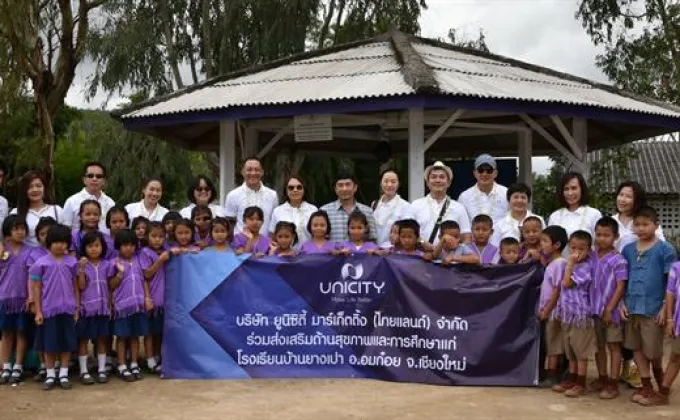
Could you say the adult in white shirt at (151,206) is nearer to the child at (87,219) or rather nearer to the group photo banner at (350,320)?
the child at (87,219)

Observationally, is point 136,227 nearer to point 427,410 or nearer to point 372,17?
point 427,410

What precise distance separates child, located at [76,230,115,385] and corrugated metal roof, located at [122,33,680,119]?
11.1 ft

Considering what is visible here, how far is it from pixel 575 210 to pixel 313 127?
165 inches

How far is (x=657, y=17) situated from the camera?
61.3 ft

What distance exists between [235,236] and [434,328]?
2.06 metres

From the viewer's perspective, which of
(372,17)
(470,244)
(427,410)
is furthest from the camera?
(372,17)

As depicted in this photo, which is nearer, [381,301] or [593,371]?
[381,301]

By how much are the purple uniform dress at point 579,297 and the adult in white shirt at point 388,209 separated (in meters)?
1.70

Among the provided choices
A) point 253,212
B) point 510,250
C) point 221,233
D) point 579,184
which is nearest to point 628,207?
point 579,184

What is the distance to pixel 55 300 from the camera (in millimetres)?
6328

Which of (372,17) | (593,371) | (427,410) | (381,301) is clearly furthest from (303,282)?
(372,17)

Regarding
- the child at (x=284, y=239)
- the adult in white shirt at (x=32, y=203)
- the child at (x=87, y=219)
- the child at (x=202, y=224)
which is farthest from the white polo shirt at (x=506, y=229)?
the adult in white shirt at (x=32, y=203)

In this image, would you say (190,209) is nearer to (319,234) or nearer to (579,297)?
(319,234)

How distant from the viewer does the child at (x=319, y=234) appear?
270 inches
